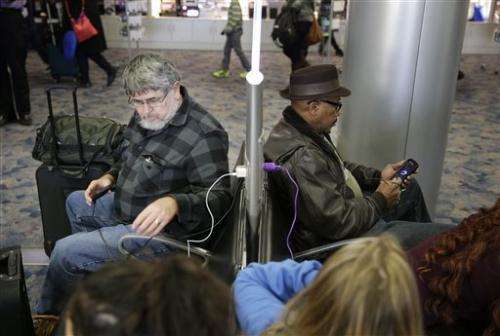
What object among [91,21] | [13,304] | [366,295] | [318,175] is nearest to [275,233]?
[318,175]

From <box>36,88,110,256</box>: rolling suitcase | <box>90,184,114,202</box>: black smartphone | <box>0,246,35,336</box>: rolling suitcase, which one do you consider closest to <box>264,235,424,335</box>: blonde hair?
<box>0,246,35,336</box>: rolling suitcase

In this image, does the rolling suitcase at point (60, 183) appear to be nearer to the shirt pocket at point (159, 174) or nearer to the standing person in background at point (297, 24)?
the shirt pocket at point (159, 174)

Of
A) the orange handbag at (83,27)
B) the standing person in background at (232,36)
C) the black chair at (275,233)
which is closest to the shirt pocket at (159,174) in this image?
the black chair at (275,233)

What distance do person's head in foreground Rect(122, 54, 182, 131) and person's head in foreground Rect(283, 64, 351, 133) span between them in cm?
50

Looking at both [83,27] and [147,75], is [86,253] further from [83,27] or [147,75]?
[83,27]

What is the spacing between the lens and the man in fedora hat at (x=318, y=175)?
1957mm

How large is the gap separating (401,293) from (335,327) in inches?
4.9

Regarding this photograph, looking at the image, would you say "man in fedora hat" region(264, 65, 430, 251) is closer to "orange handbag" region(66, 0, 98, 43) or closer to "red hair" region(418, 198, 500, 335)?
"red hair" region(418, 198, 500, 335)

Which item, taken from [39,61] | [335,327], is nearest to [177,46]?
[39,61]

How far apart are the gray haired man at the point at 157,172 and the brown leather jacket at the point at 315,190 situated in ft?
0.74

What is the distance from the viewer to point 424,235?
2061 mm

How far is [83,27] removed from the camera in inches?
251

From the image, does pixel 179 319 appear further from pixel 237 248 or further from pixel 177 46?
pixel 177 46

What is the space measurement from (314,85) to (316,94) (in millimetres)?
43
